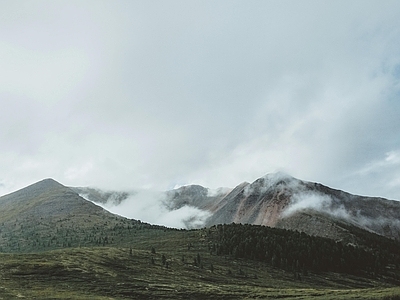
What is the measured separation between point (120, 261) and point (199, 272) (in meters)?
40.0

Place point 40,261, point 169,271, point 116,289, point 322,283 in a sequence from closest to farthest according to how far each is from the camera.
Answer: point 116,289 < point 40,261 < point 169,271 < point 322,283

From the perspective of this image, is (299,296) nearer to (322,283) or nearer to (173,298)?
(173,298)

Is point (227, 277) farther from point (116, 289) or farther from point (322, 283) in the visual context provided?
point (116, 289)

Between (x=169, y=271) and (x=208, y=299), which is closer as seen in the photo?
(x=208, y=299)

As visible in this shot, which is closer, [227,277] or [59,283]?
[59,283]

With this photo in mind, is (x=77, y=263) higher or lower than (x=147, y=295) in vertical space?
higher

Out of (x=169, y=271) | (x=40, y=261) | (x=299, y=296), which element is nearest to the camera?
(x=299, y=296)

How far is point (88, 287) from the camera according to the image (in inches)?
4961

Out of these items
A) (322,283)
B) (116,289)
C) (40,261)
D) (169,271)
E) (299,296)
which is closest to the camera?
(299,296)

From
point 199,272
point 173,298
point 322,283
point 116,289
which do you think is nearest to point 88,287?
point 116,289

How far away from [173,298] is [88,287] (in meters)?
32.1

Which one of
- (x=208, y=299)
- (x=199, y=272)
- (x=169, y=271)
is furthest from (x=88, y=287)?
(x=199, y=272)

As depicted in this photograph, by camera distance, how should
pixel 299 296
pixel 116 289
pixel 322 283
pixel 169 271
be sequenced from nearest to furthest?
pixel 299 296
pixel 116 289
pixel 169 271
pixel 322 283

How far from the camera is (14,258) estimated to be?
162m
